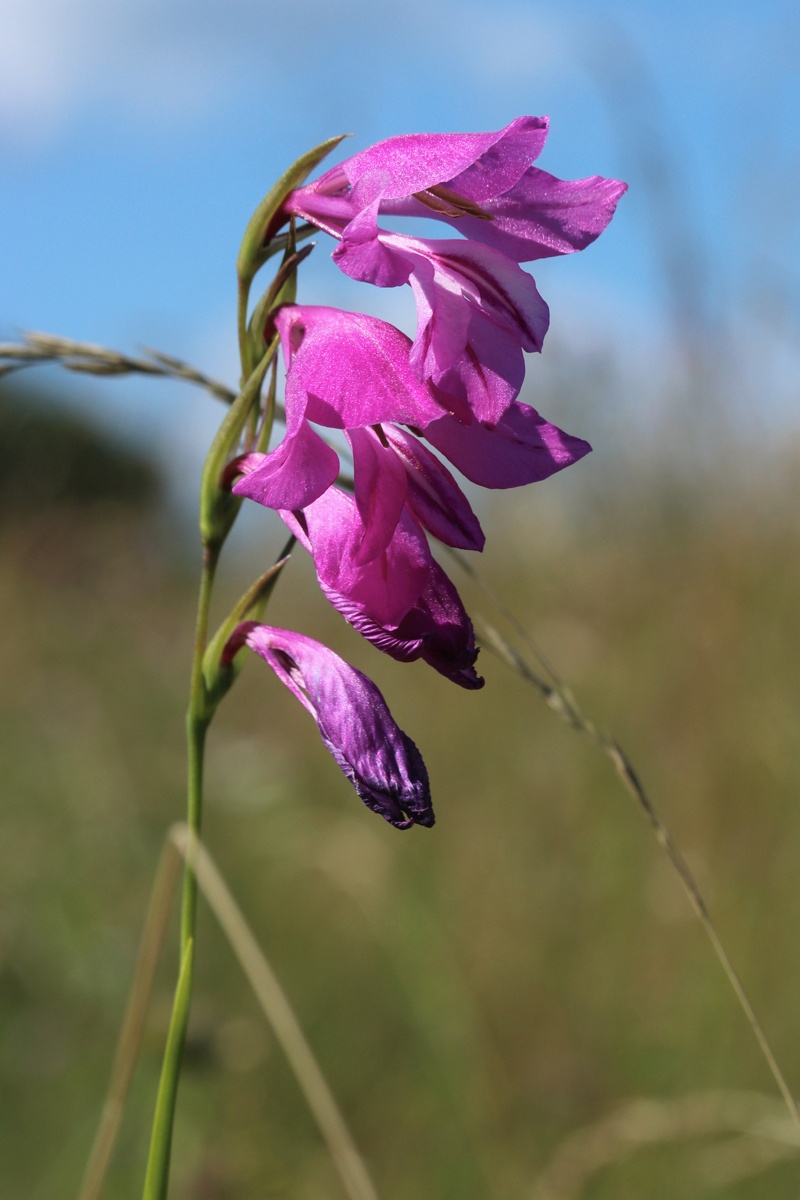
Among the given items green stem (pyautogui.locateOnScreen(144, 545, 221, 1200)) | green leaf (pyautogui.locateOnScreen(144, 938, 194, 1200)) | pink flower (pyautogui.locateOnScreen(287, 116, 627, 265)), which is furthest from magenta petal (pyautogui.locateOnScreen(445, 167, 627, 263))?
green leaf (pyautogui.locateOnScreen(144, 938, 194, 1200))

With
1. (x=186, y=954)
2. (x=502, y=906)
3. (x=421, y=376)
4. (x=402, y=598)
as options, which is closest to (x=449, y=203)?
(x=421, y=376)

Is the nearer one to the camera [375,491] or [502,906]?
[375,491]

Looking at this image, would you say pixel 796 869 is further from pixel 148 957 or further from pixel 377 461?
pixel 377 461

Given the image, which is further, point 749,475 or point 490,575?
point 490,575

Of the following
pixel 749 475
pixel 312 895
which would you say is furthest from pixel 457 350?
pixel 312 895

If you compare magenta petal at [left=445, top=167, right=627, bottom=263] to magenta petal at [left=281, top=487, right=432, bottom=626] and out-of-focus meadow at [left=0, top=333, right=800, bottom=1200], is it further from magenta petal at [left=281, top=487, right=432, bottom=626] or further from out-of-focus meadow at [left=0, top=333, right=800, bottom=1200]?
out-of-focus meadow at [left=0, top=333, right=800, bottom=1200]

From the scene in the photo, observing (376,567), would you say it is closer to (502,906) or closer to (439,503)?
(439,503)
